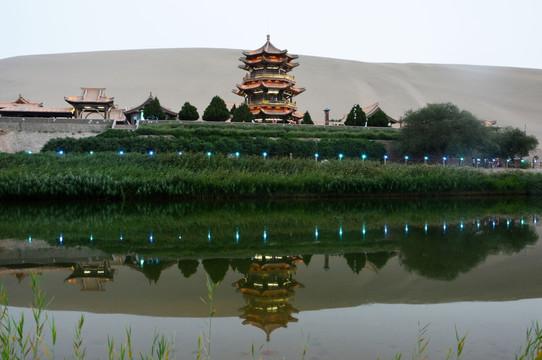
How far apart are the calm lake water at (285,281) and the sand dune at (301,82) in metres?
59.6

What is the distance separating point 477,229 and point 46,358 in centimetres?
938

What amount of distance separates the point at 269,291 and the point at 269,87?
31787mm

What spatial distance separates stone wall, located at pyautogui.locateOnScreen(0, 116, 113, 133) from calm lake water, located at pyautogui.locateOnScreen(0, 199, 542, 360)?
18544mm

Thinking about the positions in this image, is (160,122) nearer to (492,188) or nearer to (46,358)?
(492,188)

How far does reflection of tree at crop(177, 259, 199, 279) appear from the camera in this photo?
6266 millimetres

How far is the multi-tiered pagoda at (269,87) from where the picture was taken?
36375 mm

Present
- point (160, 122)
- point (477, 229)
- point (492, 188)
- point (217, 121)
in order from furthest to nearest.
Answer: point (217, 121) → point (160, 122) → point (492, 188) → point (477, 229)

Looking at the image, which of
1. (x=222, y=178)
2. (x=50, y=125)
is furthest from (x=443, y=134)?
(x=50, y=125)

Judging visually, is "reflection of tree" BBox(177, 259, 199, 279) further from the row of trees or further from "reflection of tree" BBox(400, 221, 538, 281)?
the row of trees

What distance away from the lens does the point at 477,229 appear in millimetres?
10758

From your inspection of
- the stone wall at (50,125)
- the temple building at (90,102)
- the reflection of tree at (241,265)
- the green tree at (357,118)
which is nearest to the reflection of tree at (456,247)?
the reflection of tree at (241,265)

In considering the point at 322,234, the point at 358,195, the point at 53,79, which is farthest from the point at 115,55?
the point at 322,234

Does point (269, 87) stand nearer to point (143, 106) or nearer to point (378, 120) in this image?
point (378, 120)

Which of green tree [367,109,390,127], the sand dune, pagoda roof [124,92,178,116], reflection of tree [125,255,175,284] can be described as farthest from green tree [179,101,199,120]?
the sand dune
